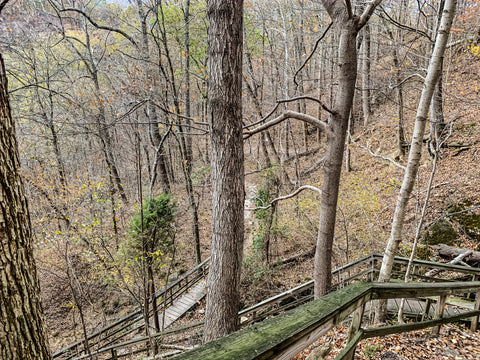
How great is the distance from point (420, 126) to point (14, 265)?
16.6ft

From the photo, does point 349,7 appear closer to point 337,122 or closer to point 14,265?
point 337,122

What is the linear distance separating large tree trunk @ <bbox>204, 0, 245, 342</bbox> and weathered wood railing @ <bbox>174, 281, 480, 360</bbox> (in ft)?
6.73

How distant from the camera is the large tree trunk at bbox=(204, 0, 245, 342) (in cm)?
335

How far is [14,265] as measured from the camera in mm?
1319

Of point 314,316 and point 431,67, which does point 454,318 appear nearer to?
point 314,316

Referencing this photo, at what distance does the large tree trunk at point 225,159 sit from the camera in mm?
3350

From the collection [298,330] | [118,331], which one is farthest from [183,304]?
[298,330]

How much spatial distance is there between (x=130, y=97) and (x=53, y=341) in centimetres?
994

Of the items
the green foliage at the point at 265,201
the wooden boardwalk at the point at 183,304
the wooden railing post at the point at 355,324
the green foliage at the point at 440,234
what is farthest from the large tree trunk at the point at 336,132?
the wooden boardwalk at the point at 183,304

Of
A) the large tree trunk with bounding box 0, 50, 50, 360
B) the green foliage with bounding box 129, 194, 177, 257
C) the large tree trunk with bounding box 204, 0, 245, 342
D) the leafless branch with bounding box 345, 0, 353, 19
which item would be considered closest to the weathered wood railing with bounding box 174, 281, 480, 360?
the large tree trunk with bounding box 0, 50, 50, 360

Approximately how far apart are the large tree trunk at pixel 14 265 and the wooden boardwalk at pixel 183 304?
9.35 meters

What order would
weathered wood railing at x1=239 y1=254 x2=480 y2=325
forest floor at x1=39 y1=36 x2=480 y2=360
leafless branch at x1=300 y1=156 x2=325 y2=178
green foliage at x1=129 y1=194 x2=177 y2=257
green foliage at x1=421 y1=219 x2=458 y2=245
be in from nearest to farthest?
weathered wood railing at x1=239 y1=254 x2=480 y2=325, green foliage at x1=421 y1=219 x2=458 y2=245, forest floor at x1=39 y1=36 x2=480 y2=360, green foliage at x1=129 y1=194 x2=177 y2=257, leafless branch at x1=300 y1=156 x2=325 y2=178

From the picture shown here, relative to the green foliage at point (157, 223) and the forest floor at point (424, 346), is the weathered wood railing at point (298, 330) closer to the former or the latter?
the forest floor at point (424, 346)

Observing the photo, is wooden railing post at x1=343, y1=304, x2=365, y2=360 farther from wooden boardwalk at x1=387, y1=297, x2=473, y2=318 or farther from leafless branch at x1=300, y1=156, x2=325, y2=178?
leafless branch at x1=300, y1=156, x2=325, y2=178
